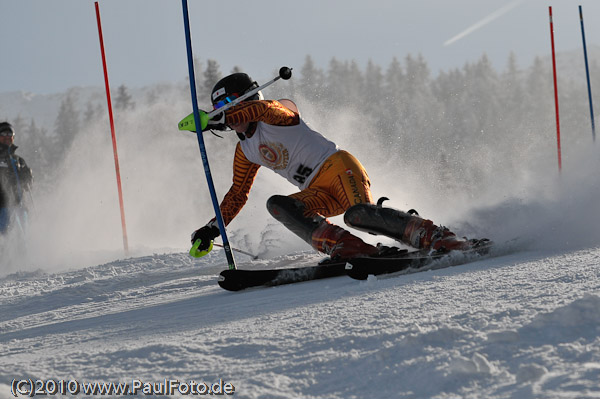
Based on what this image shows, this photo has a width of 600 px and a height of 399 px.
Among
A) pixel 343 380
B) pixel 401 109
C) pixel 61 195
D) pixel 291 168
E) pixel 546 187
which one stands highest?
pixel 401 109

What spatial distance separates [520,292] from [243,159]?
7.62ft

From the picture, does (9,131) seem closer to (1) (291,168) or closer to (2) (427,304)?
(1) (291,168)

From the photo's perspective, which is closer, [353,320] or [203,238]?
[353,320]

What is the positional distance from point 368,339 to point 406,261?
1399 millimetres

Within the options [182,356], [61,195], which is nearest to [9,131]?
[61,195]

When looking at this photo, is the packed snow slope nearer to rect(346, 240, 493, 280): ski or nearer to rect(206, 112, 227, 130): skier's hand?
rect(346, 240, 493, 280): ski

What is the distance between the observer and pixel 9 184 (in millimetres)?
6930

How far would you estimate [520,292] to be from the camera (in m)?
1.91

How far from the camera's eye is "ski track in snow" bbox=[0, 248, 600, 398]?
4.14ft

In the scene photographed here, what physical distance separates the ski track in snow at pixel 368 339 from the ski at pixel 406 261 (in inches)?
4.6

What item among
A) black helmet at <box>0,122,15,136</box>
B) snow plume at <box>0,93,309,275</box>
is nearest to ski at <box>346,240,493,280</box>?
snow plume at <box>0,93,309,275</box>

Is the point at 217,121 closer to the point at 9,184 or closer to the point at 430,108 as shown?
→ the point at 9,184

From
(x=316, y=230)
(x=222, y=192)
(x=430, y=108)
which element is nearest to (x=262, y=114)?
(x=316, y=230)

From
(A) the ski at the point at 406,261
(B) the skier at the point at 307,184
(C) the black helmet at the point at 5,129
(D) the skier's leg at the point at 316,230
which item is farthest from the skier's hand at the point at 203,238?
(C) the black helmet at the point at 5,129
